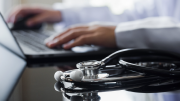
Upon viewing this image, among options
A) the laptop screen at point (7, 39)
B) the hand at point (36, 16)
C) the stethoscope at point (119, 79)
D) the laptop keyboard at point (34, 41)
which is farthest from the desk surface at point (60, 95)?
the hand at point (36, 16)

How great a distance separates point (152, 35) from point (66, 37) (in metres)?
0.21

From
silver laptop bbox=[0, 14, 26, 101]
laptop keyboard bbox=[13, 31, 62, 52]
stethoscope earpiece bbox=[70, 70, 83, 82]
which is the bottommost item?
laptop keyboard bbox=[13, 31, 62, 52]

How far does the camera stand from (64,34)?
53 centimetres

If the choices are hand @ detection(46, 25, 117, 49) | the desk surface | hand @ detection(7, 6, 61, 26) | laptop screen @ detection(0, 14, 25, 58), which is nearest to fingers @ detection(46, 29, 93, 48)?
hand @ detection(46, 25, 117, 49)

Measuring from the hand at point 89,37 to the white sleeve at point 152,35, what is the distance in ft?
0.09

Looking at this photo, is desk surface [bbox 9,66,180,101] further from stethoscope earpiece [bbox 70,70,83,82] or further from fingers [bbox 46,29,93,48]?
fingers [bbox 46,29,93,48]

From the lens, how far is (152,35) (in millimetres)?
442

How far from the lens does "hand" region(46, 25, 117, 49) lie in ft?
1.52

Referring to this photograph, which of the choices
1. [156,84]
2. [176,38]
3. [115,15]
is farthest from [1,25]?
[115,15]

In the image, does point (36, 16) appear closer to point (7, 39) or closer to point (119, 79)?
point (7, 39)

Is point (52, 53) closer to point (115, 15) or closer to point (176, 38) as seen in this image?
point (176, 38)

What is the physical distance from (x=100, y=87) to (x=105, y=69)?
0.17 ft

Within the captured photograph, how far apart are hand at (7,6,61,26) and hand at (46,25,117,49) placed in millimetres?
504

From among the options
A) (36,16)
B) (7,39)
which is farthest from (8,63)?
(36,16)
